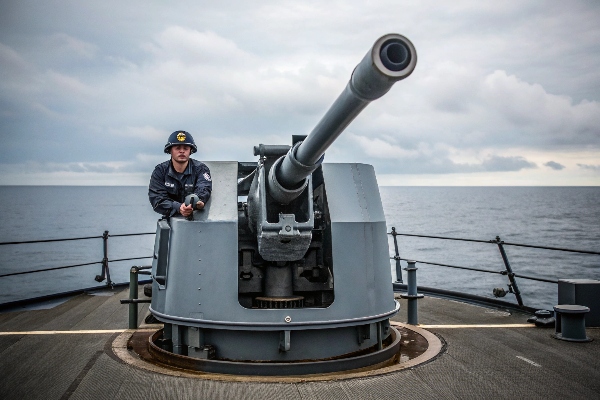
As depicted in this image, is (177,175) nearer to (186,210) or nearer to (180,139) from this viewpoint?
(180,139)

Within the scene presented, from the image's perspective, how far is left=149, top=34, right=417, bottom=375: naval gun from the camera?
14.8 feet

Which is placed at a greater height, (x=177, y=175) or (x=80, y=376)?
(x=177, y=175)

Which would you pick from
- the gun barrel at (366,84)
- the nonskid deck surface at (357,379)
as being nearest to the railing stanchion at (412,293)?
the nonskid deck surface at (357,379)

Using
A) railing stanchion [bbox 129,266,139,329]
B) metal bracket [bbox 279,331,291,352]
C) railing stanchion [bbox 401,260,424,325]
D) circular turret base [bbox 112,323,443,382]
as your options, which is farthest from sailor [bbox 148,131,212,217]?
railing stanchion [bbox 401,260,424,325]

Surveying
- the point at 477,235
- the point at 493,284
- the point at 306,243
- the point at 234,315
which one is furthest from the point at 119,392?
the point at 477,235

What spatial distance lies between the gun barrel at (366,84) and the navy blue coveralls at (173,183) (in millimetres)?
1712

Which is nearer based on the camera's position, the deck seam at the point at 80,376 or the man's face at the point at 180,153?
the deck seam at the point at 80,376

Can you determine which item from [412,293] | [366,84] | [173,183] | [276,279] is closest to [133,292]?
[173,183]

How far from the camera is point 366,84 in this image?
8.61ft

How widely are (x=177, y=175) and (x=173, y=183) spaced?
0.08 metres

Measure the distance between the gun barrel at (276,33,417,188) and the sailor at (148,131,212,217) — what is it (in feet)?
5.82

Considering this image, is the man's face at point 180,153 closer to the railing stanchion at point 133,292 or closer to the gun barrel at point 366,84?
the railing stanchion at point 133,292

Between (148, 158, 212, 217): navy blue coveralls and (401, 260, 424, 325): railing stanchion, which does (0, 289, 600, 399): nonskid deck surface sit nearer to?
(401, 260, 424, 325): railing stanchion

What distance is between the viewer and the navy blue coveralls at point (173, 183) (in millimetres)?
5004
